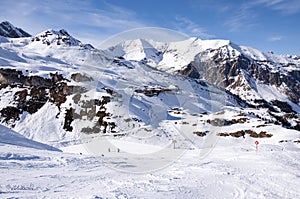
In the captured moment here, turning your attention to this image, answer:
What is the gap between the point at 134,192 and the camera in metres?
12.2

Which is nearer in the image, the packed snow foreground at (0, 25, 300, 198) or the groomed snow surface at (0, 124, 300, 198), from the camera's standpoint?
the groomed snow surface at (0, 124, 300, 198)

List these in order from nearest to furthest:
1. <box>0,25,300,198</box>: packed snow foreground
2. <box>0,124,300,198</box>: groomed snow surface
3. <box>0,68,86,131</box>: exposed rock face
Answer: <box>0,124,300,198</box>: groomed snow surface
<box>0,25,300,198</box>: packed snow foreground
<box>0,68,86,131</box>: exposed rock face

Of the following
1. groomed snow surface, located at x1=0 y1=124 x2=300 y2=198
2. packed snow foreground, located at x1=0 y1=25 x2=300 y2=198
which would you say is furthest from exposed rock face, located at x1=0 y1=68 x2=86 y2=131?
groomed snow surface, located at x1=0 y1=124 x2=300 y2=198

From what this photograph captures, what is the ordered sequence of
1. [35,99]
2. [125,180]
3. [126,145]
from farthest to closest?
1. [35,99]
2. [126,145]
3. [125,180]

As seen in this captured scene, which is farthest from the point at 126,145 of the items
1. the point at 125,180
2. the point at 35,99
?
the point at 35,99

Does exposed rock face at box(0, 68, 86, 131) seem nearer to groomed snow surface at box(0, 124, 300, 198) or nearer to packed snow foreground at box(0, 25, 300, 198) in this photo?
packed snow foreground at box(0, 25, 300, 198)

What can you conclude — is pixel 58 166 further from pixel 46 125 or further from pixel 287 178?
pixel 46 125

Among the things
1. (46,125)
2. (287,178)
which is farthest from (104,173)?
(46,125)

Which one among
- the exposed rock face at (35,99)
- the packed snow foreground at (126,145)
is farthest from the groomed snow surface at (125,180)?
the exposed rock face at (35,99)

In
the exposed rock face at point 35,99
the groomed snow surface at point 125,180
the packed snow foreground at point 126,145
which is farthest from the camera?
the exposed rock face at point 35,99

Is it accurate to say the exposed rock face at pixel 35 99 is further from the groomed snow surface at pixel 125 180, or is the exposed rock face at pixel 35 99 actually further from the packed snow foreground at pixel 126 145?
the groomed snow surface at pixel 125 180

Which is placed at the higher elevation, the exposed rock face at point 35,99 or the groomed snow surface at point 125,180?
the exposed rock face at point 35,99

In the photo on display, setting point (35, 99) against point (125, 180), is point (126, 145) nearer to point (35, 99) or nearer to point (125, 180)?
point (125, 180)

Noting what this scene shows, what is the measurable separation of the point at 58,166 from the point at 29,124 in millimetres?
40717
